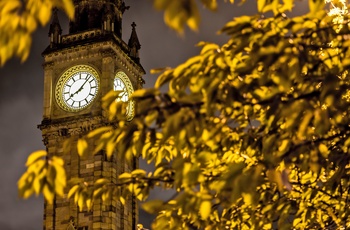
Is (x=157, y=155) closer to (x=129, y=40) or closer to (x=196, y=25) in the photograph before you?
(x=196, y=25)

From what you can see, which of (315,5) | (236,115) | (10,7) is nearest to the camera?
(10,7)

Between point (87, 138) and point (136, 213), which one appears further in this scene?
point (136, 213)

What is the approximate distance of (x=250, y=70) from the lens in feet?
22.2

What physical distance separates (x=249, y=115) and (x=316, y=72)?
1313 millimetres

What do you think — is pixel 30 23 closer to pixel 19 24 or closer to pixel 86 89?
pixel 19 24

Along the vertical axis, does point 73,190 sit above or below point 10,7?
below

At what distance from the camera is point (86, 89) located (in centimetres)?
4312

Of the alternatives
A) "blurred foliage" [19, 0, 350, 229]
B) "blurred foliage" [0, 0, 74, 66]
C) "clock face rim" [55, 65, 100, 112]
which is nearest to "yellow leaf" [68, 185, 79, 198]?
Result: "blurred foliage" [19, 0, 350, 229]

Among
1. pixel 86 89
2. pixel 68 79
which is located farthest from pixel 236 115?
pixel 68 79

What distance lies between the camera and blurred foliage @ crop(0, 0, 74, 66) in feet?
18.4

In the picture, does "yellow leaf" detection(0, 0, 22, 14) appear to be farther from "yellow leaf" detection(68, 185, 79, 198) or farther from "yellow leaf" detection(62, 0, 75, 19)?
"yellow leaf" detection(68, 185, 79, 198)

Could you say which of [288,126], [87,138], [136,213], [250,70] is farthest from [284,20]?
[136,213]

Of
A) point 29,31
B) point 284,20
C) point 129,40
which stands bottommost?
point 29,31

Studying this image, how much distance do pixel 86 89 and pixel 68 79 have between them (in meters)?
1.52
